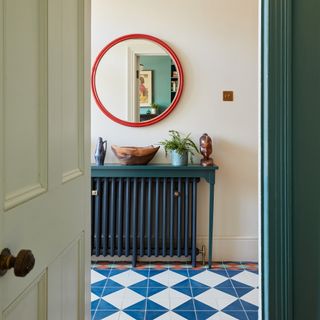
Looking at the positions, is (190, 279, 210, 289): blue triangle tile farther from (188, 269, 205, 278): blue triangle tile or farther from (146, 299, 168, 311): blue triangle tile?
(146, 299, 168, 311): blue triangle tile

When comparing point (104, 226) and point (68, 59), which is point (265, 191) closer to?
point (68, 59)

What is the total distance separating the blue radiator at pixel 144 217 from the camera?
278 centimetres

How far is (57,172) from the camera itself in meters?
0.92

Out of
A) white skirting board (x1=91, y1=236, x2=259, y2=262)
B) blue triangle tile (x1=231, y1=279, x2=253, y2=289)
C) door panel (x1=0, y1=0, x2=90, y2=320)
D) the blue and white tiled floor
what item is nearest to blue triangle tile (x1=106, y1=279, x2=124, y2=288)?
the blue and white tiled floor

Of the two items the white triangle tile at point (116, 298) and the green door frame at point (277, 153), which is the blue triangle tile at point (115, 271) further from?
the green door frame at point (277, 153)

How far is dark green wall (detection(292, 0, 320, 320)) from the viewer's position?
1.02 metres

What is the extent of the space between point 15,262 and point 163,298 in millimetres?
1848

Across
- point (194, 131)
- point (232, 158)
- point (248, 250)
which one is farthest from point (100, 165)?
point (248, 250)

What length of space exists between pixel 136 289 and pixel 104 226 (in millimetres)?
626

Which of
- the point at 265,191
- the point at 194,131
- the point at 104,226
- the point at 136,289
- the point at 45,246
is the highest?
the point at 194,131

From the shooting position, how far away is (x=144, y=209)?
2828mm

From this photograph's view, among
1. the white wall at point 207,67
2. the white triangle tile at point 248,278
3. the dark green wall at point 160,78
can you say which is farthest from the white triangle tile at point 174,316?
the dark green wall at point 160,78

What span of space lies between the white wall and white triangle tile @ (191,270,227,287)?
330 mm

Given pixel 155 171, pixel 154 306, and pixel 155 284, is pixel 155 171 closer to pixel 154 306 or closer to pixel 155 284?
pixel 155 284
